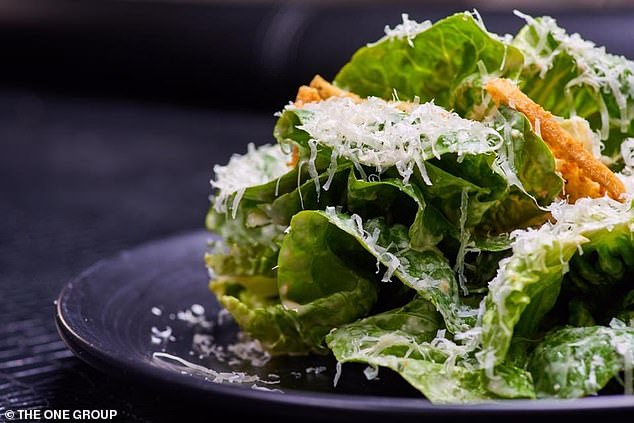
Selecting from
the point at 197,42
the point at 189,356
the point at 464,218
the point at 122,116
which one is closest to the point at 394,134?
the point at 464,218

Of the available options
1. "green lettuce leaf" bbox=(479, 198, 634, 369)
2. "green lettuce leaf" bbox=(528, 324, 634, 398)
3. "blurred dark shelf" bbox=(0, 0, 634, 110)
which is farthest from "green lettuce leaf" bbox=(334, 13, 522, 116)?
"blurred dark shelf" bbox=(0, 0, 634, 110)

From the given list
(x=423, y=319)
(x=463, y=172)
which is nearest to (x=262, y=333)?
(x=423, y=319)

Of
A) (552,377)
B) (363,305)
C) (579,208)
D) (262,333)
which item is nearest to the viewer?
(552,377)

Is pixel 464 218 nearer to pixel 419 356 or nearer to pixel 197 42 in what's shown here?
pixel 419 356

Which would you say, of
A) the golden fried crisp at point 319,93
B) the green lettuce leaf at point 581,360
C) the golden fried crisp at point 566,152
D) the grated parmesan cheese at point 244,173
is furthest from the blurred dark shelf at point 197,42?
the green lettuce leaf at point 581,360

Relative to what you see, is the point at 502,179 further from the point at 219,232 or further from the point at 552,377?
the point at 219,232

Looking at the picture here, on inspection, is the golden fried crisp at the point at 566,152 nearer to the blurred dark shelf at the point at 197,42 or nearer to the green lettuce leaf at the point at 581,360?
the green lettuce leaf at the point at 581,360
